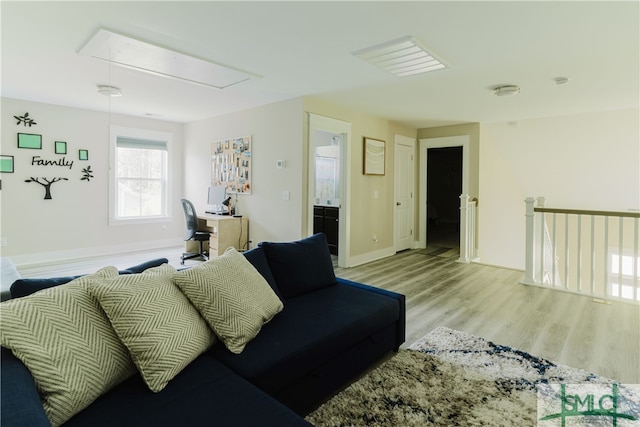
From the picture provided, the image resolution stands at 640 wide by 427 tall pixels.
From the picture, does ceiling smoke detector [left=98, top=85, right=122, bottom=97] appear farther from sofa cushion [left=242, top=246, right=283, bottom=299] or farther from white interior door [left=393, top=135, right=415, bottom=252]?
white interior door [left=393, top=135, right=415, bottom=252]

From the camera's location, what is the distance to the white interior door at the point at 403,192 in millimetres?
6250

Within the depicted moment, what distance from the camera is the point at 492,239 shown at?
638 centimetres

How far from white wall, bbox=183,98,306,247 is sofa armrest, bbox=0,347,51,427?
140 inches

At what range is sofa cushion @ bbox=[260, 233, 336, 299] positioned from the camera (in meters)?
2.40

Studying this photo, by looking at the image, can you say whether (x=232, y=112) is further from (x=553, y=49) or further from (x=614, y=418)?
(x=614, y=418)

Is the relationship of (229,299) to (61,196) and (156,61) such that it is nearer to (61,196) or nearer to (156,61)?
(156,61)

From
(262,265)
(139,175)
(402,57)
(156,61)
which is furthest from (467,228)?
(139,175)

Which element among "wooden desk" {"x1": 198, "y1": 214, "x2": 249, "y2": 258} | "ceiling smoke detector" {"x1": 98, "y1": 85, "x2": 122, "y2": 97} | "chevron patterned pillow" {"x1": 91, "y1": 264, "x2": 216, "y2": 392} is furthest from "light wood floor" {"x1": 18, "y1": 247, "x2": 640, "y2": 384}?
"ceiling smoke detector" {"x1": 98, "y1": 85, "x2": 122, "y2": 97}

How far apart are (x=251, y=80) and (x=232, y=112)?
1.97m

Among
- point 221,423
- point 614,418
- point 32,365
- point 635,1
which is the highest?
point 635,1

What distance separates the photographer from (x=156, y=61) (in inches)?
125

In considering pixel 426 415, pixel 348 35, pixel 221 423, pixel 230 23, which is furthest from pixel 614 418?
pixel 230 23

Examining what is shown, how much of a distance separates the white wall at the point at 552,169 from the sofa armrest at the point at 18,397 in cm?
626

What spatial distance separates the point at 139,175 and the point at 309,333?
5803mm
